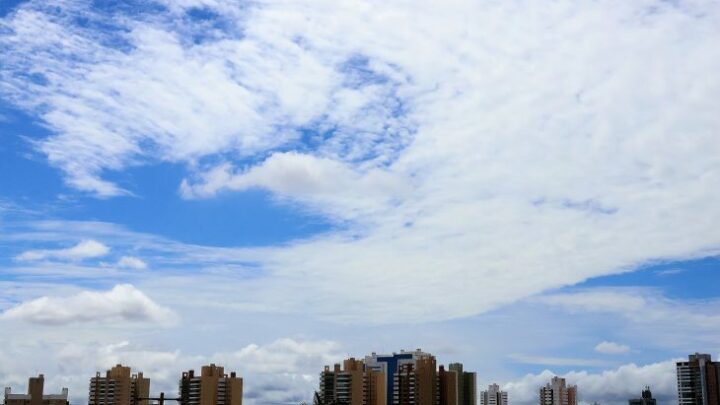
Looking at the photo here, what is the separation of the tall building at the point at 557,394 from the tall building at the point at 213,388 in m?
80.7

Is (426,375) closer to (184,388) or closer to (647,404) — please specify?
(184,388)

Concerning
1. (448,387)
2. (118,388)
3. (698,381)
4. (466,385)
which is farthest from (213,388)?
(698,381)

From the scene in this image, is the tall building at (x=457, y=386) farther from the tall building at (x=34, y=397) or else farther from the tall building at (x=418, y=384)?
the tall building at (x=34, y=397)

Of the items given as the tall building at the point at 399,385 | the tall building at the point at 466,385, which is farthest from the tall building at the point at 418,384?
the tall building at the point at 466,385

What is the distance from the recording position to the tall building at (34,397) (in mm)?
116688

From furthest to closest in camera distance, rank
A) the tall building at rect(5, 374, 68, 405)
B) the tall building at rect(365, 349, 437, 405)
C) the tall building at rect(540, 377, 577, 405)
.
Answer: the tall building at rect(540, 377, 577, 405) → the tall building at rect(365, 349, 437, 405) → the tall building at rect(5, 374, 68, 405)

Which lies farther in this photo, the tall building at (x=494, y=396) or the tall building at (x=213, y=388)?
the tall building at (x=494, y=396)

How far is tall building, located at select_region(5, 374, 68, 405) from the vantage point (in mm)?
116688

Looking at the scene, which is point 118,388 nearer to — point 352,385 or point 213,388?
point 213,388

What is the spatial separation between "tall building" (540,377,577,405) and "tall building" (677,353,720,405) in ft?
136

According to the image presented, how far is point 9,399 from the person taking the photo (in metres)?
116

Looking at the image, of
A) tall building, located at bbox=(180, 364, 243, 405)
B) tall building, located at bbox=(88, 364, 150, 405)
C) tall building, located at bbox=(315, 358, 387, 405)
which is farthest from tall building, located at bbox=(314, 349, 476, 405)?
tall building, located at bbox=(88, 364, 150, 405)

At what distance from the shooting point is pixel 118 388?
125m

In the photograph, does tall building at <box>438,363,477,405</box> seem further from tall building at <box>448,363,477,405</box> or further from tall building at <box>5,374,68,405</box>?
tall building at <box>5,374,68,405</box>
